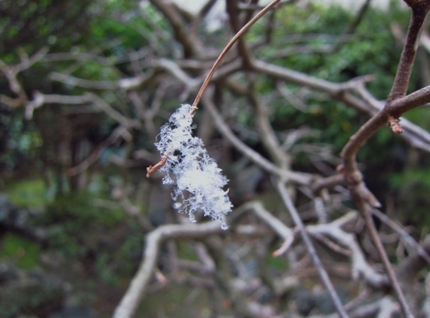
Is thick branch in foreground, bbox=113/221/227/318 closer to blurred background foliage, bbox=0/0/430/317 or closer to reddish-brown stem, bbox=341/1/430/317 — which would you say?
reddish-brown stem, bbox=341/1/430/317

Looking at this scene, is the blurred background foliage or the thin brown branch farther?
the blurred background foliage

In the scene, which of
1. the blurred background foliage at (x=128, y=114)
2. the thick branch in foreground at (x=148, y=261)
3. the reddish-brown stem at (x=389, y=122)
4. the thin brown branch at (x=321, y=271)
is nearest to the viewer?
the reddish-brown stem at (x=389, y=122)

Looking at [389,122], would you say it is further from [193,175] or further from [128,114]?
[128,114]

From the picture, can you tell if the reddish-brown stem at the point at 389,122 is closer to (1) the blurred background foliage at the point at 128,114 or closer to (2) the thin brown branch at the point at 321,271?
(2) the thin brown branch at the point at 321,271

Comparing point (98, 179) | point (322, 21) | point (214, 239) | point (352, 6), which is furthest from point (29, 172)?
point (352, 6)

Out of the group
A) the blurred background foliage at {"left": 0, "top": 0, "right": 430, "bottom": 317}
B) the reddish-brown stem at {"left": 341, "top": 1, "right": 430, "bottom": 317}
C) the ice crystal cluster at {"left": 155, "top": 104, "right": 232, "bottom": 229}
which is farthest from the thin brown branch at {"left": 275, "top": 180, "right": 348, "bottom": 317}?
the blurred background foliage at {"left": 0, "top": 0, "right": 430, "bottom": 317}

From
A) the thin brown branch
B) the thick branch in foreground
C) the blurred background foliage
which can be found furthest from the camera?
the blurred background foliage

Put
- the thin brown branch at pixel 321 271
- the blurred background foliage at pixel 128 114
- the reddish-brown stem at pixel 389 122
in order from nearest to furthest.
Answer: the reddish-brown stem at pixel 389 122 < the thin brown branch at pixel 321 271 < the blurred background foliage at pixel 128 114

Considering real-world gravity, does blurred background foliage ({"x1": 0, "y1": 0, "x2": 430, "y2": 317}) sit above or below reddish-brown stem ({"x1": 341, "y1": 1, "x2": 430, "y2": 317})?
above

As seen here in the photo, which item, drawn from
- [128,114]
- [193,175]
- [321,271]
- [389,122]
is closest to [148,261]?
[321,271]

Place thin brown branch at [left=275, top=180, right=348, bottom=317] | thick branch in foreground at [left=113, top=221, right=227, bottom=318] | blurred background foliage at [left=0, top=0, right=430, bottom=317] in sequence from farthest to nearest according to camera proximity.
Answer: blurred background foliage at [left=0, top=0, right=430, bottom=317] → thick branch in foreground at [left=113, top=221, right=227, bottom=318] → thin brown branch at [left=275, top=180, right=348, bottom=317]

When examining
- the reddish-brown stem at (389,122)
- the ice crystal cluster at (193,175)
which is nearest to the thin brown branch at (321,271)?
the reddish-brown stem at (389,122)
